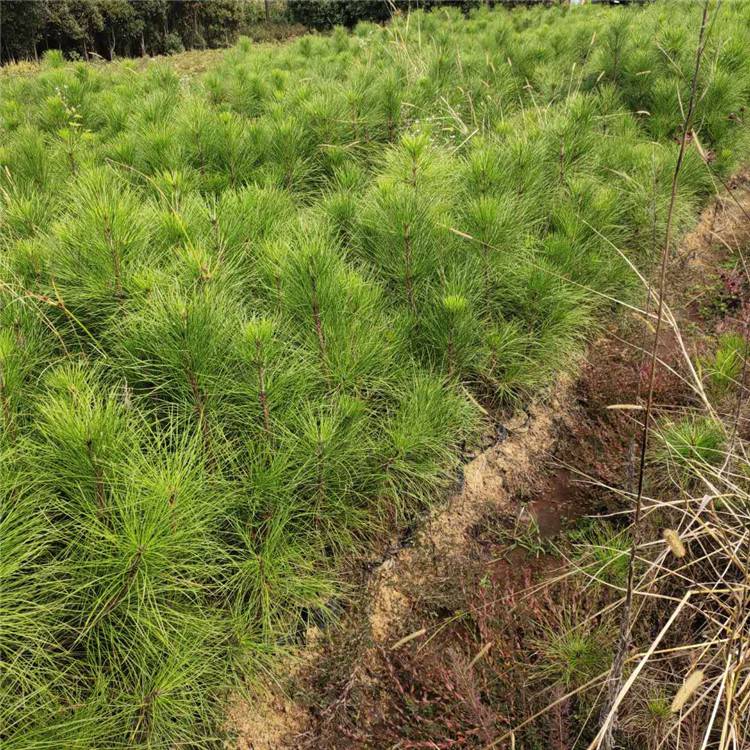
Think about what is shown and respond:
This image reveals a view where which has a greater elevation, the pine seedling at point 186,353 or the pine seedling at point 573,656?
the pine seedling at point 186,353

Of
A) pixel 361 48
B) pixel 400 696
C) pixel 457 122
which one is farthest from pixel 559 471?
pixel 361 48

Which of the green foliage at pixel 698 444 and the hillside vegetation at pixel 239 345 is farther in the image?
the green foliage at pixel 698 444

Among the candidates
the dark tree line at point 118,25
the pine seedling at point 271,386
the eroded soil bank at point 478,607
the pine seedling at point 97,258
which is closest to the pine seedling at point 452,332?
the eroded soil bank at point 478,607

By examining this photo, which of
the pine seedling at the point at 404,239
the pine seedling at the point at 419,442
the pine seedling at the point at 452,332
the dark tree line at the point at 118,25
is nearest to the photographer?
the pine seedling at the point at 419,442

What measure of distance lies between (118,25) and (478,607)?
24.4 metres

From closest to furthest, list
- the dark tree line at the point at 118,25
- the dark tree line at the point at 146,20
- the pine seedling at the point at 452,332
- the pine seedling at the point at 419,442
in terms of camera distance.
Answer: the pine seedling at the point at 419,442
the pine seedling at the point at 452,332
the dark tree line at the point at 146,20
the dark tree line at the point at 118,25

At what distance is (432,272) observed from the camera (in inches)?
95.3

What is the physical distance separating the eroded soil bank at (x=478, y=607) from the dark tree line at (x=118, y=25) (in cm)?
1628

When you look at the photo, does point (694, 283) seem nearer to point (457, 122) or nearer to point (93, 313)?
point (457, 122)

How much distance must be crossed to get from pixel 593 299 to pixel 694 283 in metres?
1.29

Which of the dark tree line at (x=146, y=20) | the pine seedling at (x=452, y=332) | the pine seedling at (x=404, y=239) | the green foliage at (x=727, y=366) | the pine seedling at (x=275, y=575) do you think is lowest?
the pine seedling at (x=275, y=575)

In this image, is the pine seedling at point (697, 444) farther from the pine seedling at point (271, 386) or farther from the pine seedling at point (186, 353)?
the pine seedling at point (186, 353)

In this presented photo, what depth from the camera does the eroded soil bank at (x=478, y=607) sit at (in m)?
1.62

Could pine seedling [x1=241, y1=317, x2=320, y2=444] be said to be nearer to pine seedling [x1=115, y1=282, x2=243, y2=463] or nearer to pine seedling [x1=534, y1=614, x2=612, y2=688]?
pine seedling [x1=115, y1=282, x2=243, y2=463]
